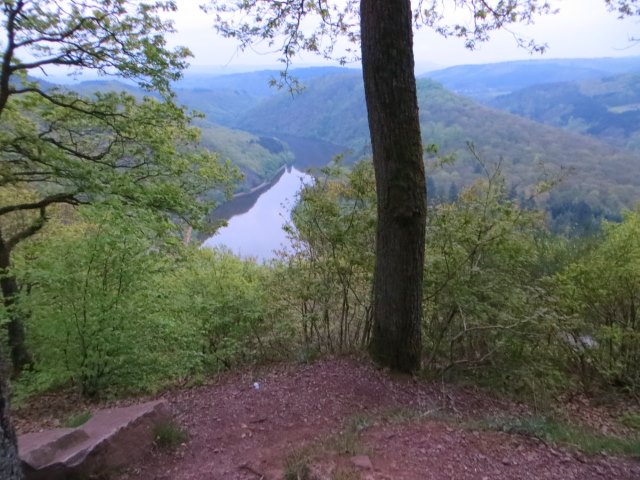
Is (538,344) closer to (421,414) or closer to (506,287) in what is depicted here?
(506,287)

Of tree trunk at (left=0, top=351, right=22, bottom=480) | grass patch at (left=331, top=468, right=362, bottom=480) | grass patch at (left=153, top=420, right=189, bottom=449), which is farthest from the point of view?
grass patch at (left=153, top=420, right=189, bottom=449)

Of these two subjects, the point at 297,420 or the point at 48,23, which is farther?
the point at 48,23

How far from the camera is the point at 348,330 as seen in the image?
6973 millimetres

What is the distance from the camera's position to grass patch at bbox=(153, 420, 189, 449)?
4035 mm

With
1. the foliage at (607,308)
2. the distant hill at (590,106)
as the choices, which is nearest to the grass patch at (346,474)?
the foliage at (607,308)

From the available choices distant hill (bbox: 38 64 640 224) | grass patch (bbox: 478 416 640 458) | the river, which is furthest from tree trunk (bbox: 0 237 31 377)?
grass patch (bbox: 478 416 640 458)

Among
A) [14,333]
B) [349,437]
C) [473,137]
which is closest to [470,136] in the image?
[473,137]

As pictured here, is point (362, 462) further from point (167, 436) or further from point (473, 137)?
point (473, 137)

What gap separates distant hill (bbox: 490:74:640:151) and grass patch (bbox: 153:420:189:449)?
119 meters

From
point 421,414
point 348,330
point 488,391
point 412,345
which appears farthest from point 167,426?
point 488,391

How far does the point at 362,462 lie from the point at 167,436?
6.03ft

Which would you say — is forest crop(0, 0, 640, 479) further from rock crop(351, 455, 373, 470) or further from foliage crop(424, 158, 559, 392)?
rock crop(351, 455, 373, 470)

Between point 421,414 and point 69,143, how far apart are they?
8.26 metres

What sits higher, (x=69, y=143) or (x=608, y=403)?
(x=69, y=143)
